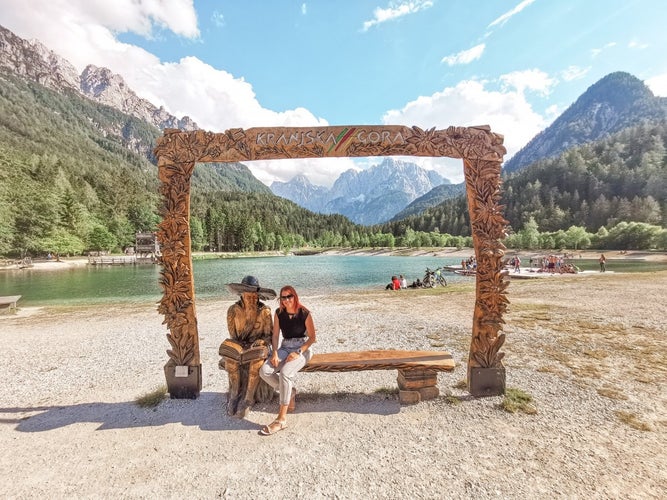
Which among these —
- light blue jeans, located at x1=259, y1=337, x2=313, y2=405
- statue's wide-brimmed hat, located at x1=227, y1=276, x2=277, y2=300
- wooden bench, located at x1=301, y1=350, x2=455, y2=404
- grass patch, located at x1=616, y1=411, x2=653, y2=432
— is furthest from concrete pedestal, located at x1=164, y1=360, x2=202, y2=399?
grass patch, located at x1=616, y1=411, x2=653, y2=432

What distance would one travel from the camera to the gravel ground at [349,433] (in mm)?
3842

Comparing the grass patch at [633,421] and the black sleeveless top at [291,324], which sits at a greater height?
the black sleeveless top at [291,324]

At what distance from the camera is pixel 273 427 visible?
499cm

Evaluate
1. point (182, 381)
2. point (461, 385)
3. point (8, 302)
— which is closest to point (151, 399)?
point (182, 381)

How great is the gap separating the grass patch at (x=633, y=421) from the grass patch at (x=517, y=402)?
49.5 inches

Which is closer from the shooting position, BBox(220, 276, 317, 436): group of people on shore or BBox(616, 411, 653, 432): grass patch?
BBox(616, 411, 653, 432): grass patch

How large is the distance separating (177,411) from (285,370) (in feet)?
7.48

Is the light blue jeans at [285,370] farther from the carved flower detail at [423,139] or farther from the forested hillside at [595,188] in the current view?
the forested hillside at [595,188]

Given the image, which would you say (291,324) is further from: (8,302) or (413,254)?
(413,254)

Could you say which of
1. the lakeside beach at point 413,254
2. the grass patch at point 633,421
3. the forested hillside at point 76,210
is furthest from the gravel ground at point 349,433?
the lakeside beach at point 413,254

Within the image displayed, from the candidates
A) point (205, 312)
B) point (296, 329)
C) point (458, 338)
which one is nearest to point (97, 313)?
point (205, 312)

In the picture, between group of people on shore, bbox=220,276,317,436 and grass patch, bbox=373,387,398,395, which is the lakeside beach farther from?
group of people on shore, bbox=220,276,317,436

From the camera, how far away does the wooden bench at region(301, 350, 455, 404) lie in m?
5.78

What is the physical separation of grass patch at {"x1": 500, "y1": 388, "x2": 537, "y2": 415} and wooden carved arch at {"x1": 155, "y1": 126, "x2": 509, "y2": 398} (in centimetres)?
21
